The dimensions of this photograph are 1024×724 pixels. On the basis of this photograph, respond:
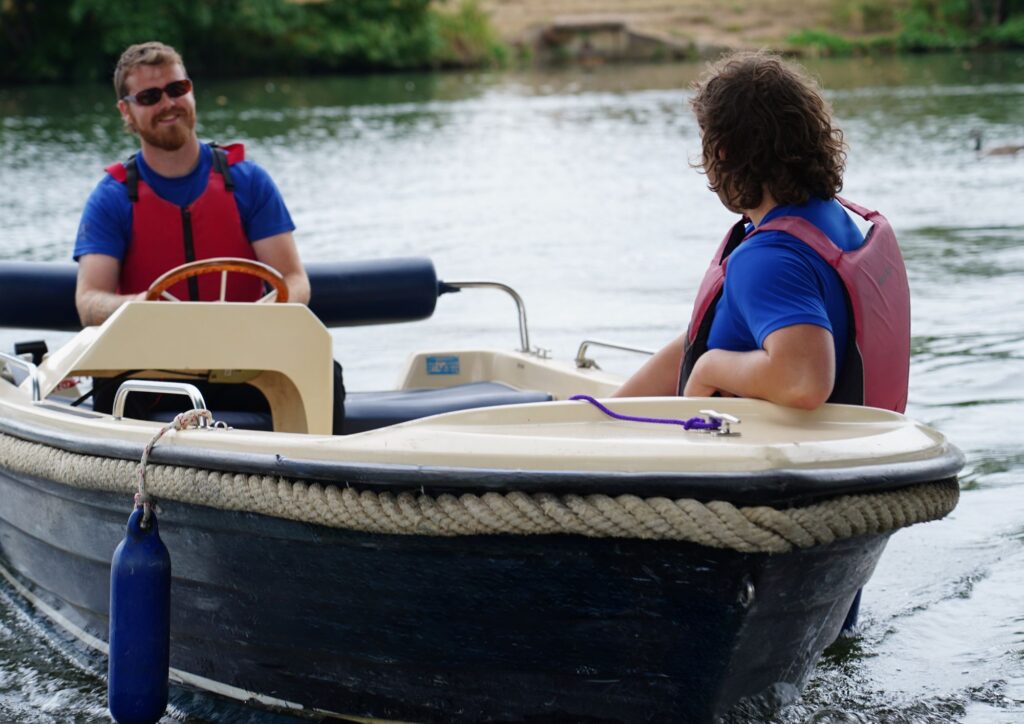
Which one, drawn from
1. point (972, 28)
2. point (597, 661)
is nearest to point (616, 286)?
point (597, 661)


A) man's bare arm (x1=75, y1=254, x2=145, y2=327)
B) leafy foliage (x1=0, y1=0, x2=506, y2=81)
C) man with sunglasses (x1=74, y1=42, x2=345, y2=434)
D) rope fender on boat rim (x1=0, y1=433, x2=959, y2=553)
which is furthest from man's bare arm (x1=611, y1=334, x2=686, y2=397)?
leafy foliage (x1=0, y1=0, x2=506, y2=81)

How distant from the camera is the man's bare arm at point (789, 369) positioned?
279 centimetres

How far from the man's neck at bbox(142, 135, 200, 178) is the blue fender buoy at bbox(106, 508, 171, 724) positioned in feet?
5.52

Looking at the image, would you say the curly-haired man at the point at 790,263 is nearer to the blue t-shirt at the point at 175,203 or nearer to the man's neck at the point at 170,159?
the blue t-shirt at the point at 175,203

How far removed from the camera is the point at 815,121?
2852mm

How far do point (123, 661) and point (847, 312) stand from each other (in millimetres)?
1593

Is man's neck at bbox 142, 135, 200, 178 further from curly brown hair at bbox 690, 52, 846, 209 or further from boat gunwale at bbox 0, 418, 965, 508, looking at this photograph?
curly brown hair at bbox 690, 52, 846, 209

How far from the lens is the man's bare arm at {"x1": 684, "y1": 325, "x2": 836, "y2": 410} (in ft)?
9.14

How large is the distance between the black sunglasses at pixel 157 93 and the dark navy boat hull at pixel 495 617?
144 cm

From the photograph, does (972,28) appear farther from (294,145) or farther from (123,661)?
(123,661)

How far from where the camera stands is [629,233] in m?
12.1

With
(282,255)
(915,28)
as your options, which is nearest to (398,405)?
(282,255)

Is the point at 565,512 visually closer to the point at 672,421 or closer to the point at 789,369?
the point at 672,421

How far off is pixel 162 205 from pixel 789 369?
219 centimetres
